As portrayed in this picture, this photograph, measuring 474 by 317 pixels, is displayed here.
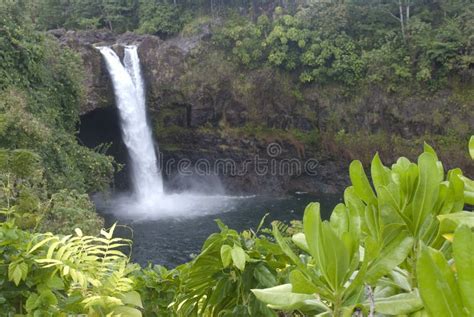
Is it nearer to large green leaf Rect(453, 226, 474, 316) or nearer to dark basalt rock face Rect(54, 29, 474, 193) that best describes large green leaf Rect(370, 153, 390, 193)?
large green leaf Rect(453, 226, 474, 316)

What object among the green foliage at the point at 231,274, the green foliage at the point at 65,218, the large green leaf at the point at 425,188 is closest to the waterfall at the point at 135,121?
the green foliage at the point at 65,218

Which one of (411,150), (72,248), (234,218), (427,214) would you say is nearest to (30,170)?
(72,248)

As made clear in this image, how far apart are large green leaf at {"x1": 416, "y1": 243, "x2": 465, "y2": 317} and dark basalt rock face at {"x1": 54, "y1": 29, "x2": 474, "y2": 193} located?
1676cm

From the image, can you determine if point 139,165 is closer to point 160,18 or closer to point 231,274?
point 160,18

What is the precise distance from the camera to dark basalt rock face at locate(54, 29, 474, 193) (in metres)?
16.9

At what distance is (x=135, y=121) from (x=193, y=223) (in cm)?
553

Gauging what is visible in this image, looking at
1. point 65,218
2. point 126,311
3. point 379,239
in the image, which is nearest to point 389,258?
point 379,239

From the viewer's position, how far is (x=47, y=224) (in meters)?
6.37

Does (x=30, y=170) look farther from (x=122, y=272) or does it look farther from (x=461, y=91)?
(x=461, y=91)

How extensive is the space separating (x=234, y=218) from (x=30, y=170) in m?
8.30

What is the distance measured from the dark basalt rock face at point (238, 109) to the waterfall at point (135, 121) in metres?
0.36

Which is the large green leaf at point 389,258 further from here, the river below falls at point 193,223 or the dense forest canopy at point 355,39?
the dense forest canopy at point 355,39

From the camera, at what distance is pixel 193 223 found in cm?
1381

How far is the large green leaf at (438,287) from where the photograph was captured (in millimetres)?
519
